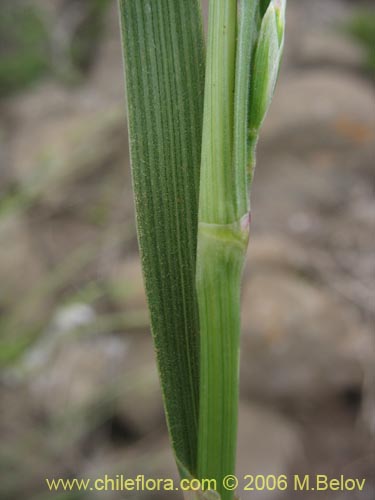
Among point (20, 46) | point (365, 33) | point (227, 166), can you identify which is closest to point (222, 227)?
point (227, 166)

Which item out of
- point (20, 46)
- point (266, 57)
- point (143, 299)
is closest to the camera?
point (266, 57)

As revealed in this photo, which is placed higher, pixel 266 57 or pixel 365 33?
pixel 266 57

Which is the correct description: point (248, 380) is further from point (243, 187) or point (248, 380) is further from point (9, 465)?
point (243, 187)

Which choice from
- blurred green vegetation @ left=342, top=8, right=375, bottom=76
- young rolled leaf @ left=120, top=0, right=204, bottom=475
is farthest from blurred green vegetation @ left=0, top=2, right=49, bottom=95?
young rolled leaf @ left=120, top=0, right=204, bottom=475

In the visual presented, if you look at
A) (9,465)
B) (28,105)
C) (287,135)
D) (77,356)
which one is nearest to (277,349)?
(77,356)

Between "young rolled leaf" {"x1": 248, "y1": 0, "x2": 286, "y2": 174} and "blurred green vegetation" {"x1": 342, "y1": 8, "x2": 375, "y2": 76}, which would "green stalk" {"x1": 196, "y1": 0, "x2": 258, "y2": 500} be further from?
"blurred green vegetation" {"x1": 342, "y1": 8, "x2": 375, "y2": 76}
